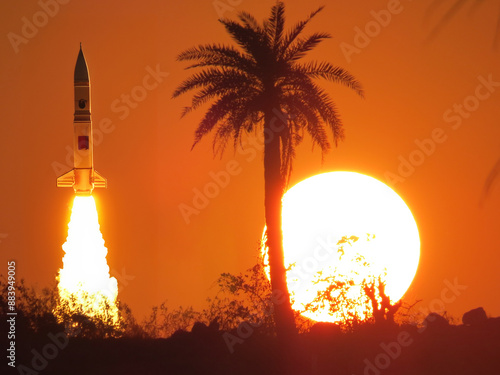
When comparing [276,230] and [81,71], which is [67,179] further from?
[276,230]

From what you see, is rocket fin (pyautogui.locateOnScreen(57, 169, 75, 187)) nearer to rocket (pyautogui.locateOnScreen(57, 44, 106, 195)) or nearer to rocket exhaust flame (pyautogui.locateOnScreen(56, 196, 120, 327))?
rocket (pyautogui.locateOnScreen(57, 44, 106, 195))

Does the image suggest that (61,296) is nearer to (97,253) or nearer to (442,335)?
(97,253)

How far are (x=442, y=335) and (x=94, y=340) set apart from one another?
42.2 ft

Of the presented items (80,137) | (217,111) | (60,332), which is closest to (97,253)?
(80,137)

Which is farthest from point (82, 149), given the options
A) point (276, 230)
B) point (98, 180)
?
point (276, 230)

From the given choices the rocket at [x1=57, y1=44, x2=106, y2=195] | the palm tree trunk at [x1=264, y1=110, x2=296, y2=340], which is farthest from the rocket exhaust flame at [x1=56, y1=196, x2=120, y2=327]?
the palm tree trunk at [x1=264, y1=110, x2=296, y2=340]

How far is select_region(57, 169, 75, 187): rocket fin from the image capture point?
171 ft

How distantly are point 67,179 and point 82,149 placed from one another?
162 centimetres

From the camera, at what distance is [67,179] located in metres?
52.3

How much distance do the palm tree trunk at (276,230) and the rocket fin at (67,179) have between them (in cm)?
1512

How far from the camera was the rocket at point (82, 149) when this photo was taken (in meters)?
51.9
